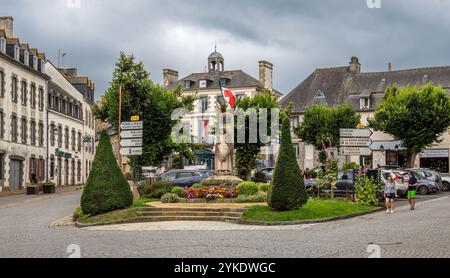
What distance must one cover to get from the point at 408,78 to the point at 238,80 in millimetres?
19613

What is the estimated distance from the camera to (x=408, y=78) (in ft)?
199

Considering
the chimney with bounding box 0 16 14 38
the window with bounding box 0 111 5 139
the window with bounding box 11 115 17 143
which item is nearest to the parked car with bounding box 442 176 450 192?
the window with bounding box 0 111 5 139

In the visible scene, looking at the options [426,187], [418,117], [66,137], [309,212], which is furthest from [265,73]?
[309,212]

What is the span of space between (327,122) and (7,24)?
85.5 ft

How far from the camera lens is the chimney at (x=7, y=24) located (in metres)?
49.3

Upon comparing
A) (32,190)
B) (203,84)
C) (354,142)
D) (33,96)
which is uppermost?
(203,84)

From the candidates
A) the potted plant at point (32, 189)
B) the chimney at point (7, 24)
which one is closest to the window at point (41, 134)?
the chimney at point (7, 24)

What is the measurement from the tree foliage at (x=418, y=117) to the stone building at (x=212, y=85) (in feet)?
75.4

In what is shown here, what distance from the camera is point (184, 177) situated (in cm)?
3241

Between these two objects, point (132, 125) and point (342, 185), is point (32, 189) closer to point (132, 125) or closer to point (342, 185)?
point (132, 125)

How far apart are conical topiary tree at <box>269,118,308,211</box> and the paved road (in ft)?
5.37

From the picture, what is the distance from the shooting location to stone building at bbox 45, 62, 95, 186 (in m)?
54.4

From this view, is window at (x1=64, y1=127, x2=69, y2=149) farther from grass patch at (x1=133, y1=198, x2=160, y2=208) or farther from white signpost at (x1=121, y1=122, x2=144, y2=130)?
white signpost at (x1=121, y1=122, x2=144, y2=130)
